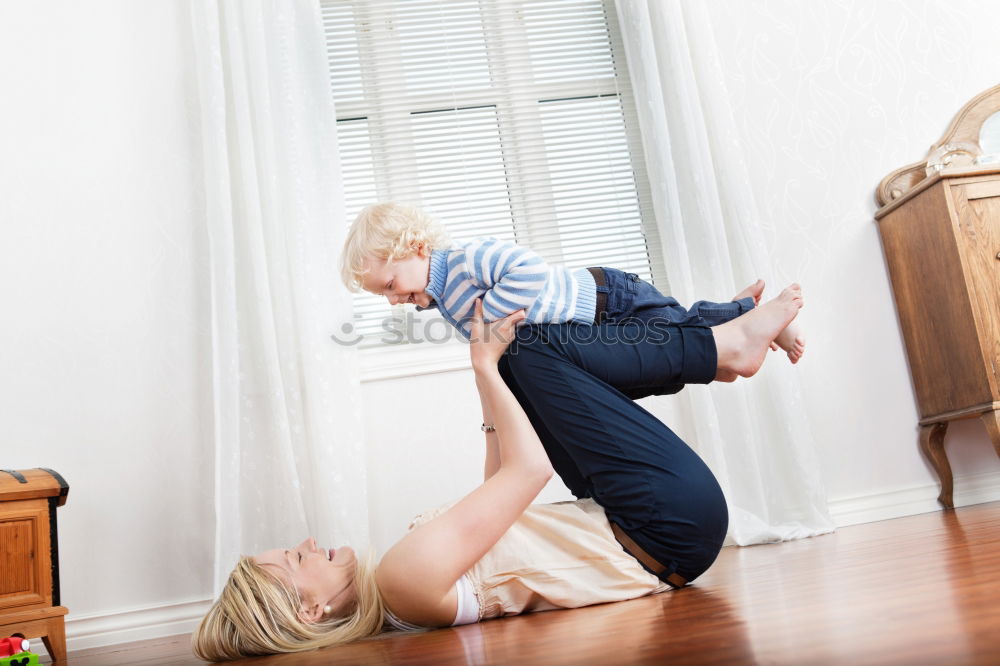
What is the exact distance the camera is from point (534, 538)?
1502 mm

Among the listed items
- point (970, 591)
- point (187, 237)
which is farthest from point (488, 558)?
point (187, 237)

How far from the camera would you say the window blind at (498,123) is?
9.45ft

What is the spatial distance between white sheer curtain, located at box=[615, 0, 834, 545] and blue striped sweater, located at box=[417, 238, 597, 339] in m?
0.94

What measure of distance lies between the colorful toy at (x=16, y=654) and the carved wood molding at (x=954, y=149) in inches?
110

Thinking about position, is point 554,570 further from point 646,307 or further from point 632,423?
point 646,307

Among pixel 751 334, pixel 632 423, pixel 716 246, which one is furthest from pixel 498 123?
pixel 632 423

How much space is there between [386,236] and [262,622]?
0.85 metres

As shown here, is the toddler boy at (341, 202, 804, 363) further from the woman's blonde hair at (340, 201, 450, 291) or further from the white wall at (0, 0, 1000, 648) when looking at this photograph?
the white wall at (0, 0, 1000, 648)

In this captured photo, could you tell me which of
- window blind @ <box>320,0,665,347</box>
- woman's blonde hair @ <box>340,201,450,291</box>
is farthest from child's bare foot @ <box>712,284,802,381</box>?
window blind @ <box>320,0,665,347</box>

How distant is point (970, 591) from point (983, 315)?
1.78 metres

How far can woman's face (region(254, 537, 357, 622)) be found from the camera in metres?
1.44

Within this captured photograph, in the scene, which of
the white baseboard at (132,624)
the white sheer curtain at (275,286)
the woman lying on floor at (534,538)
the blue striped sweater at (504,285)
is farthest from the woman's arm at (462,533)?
the white baseboard at (132,624)

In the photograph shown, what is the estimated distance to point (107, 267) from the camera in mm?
2576

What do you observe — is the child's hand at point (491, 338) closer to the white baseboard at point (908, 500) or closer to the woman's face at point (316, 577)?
the woman's face at point (316, 577)
